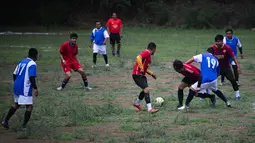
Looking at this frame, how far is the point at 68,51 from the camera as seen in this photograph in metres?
15.6

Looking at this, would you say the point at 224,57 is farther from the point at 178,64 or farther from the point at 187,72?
the point at 178,64

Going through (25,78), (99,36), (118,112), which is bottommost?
(118,112)

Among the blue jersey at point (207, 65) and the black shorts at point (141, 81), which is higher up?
the blue jersey at point (207, 65)

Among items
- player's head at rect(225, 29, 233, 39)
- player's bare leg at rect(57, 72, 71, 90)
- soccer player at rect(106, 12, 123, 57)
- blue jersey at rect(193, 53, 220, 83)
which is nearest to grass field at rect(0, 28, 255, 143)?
player's bare leg at rect(57, 72, 71, 90)

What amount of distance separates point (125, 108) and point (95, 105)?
2.90 ft

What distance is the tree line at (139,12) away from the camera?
38.2 m

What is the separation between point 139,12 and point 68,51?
26576mm

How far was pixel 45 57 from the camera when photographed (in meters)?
23.7

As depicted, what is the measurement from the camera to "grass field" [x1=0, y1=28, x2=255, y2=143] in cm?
970

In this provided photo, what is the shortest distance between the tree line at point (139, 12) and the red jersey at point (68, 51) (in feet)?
76.1

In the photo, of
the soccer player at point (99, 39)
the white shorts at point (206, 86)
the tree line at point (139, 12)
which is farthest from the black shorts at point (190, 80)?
the tree line at point (139, 12)

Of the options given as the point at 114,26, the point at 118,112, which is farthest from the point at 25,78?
the point at 114,26

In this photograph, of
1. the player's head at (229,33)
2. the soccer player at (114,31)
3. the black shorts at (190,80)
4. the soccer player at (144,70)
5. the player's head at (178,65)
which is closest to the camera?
the player's head at (178,65)

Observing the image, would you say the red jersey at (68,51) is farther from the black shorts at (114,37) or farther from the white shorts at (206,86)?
the black shorts at (114,37)
